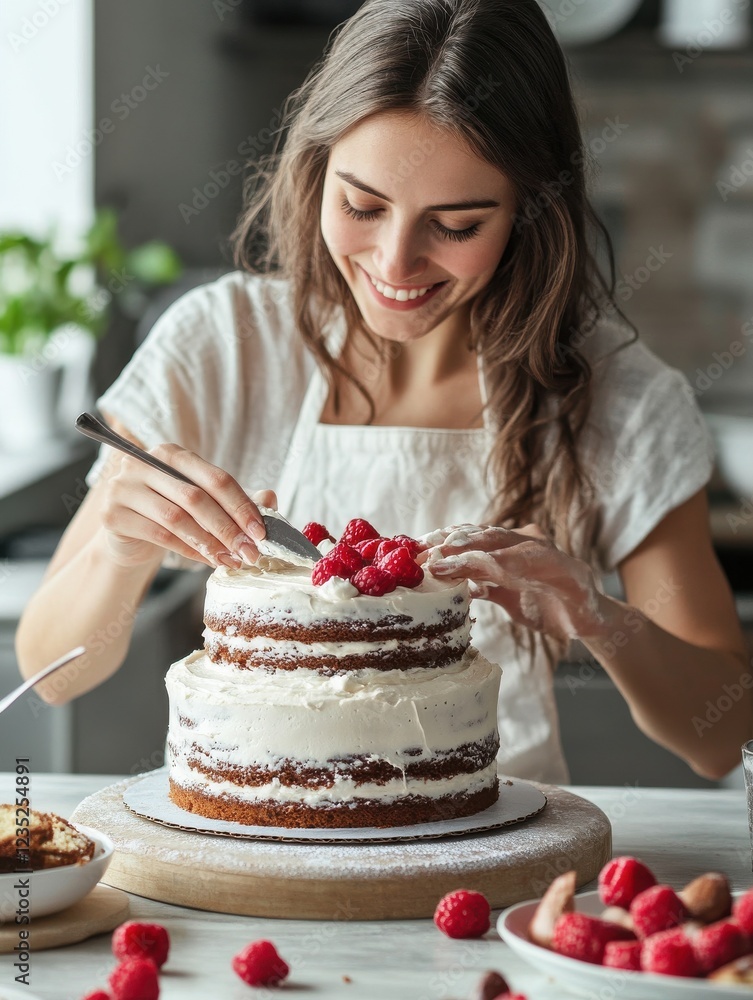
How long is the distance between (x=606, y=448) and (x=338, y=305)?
1.91ft

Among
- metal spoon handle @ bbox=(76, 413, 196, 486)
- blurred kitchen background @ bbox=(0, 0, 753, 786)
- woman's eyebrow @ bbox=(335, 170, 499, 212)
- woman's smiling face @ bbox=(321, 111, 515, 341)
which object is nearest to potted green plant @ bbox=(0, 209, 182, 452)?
blurred kitchen background @ bbox=(0, 0, 753, 786)

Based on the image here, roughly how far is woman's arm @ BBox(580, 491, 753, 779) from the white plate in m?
1.00

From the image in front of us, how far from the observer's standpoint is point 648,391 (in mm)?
2457

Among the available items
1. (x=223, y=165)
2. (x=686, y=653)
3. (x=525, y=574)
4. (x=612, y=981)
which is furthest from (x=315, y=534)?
(x=223, y=165)

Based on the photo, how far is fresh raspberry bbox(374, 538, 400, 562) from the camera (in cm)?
166

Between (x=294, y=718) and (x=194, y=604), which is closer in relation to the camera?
(x=294, y=718)

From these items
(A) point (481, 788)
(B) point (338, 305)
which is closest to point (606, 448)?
(B) point (338, 305)

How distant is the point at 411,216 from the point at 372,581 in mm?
617

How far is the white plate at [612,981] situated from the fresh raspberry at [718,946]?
2 centimetres

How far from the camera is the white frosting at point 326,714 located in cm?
159

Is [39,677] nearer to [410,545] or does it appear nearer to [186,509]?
[186,509]

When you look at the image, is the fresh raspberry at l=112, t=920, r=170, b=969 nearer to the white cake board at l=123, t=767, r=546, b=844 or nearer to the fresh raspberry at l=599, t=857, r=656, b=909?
the white cake board at l=123, t=767, r=546, b=844

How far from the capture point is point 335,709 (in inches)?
62.2

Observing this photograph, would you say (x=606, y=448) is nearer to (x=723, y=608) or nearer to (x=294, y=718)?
(x=723, y=608)
